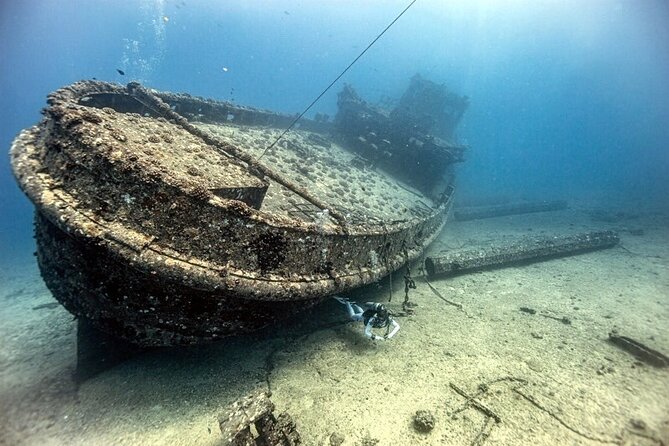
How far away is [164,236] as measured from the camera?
10.2ft

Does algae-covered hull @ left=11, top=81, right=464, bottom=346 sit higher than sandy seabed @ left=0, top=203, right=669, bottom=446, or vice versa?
algae-covered hull @ left=11, top=81, right=464, bottom=346

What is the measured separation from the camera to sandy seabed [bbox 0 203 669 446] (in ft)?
11.8

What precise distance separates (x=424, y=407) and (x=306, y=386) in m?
1.48

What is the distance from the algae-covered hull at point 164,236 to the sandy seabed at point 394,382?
3.03 feet

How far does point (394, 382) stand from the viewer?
4.23 metres

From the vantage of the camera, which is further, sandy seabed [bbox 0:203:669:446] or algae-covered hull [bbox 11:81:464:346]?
sandy seabed [bbox 0:203:669:446]

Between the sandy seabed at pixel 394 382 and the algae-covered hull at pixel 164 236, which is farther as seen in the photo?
the sandy seabed at pixel 394 382

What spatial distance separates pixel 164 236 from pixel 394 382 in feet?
10.9

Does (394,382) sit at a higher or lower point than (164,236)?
lower

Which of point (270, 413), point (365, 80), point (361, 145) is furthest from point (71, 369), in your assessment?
point (365, 80)

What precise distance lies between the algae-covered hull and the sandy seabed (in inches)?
36.4

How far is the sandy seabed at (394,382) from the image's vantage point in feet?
11.8

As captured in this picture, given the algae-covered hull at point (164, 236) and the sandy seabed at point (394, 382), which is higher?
the algae-covered hull at point (164, 236)

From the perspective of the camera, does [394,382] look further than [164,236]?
Yes
